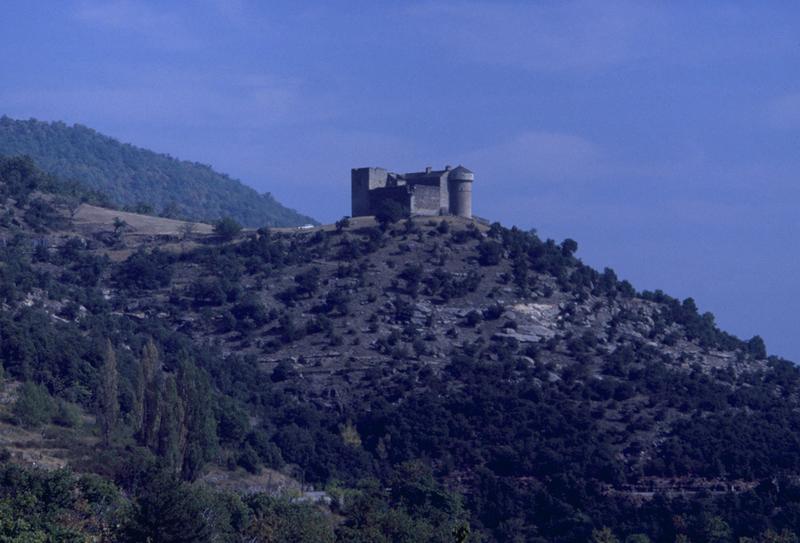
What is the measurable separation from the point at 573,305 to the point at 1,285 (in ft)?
91.1

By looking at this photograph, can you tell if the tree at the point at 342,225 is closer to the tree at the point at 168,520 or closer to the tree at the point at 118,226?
the tree at the point at 118,226

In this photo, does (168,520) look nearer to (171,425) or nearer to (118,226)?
(171,425)

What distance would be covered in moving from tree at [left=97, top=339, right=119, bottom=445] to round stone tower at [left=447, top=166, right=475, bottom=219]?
27.7 m

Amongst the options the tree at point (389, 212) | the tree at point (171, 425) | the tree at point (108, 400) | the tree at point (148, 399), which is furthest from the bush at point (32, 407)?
the tree at point (389, 212)

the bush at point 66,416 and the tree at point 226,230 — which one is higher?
the tree at point 226,230

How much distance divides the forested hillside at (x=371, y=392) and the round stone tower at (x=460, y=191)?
1.10 metres

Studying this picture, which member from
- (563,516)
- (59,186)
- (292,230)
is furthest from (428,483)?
(59,186)

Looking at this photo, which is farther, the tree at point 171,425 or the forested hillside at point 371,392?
the tree at point 171,425

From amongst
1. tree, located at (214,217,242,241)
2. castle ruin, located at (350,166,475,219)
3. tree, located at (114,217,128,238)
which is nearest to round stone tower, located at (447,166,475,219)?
castle ruin, located at (350,166,475,219)

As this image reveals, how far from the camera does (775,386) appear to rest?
229ft

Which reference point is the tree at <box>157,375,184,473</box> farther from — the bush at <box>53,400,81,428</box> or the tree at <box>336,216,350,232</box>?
the tree at <box>336,216,350,232</box>

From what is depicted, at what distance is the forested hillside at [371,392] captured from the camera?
49.3 metres

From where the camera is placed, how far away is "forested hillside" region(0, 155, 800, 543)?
49.3 metres

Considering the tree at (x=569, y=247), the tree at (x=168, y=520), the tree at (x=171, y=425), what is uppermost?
the tree at (x=569, y=247)
